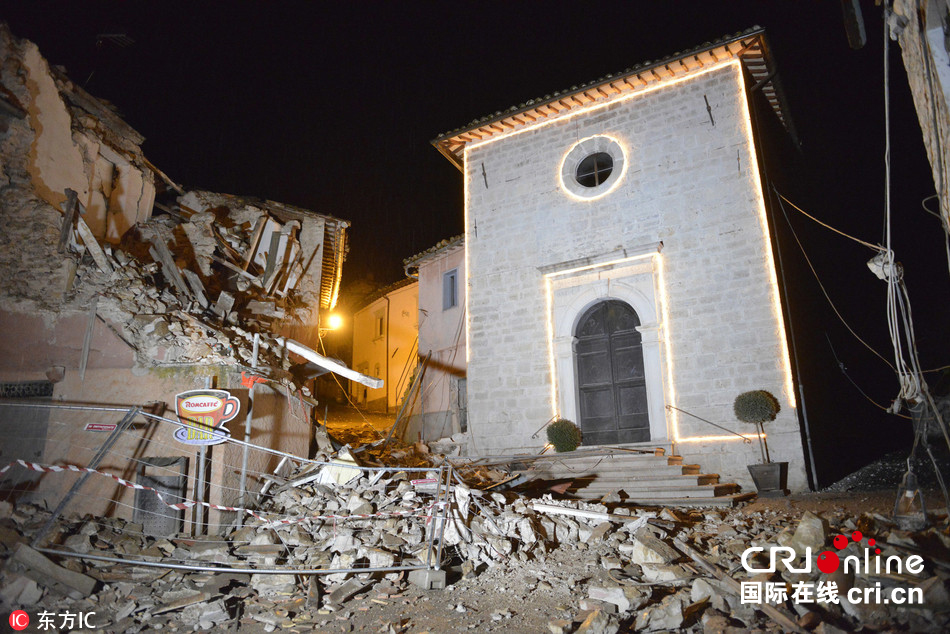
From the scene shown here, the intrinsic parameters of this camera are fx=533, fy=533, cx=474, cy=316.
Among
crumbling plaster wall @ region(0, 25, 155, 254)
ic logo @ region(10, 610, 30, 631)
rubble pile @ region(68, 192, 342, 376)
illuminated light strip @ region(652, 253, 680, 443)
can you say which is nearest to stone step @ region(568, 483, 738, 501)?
illuminated light strip @ region(652, 253, 680, 443)

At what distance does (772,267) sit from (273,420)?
8.96 metres

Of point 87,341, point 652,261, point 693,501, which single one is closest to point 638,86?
point 652,261

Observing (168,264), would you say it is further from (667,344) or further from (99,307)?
(667,344)

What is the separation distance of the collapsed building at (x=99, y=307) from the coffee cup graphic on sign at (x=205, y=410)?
0.19 metres

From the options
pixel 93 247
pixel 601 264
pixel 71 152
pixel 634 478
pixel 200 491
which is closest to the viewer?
pixel 200 491

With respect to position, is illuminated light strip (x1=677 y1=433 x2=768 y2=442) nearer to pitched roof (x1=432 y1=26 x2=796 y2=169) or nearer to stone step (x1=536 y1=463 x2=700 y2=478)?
stone step (x1=536 y1=463 x2=700 y2=478)

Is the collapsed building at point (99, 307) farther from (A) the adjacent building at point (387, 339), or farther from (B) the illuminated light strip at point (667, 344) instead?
(A) the adjacent building at point (387, 339)

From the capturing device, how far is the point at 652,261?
10594 mm

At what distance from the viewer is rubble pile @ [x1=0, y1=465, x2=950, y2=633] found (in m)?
4.18

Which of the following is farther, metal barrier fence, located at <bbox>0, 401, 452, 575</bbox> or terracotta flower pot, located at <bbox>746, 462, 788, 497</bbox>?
terracotta flower pot, located at <bbox>746, 462, 788, 497</bbox>

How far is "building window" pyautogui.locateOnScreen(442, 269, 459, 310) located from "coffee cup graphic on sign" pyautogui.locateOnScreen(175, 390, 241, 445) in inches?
338

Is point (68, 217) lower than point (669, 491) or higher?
higher

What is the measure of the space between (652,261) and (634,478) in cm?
427

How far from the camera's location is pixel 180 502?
24.8 ft
